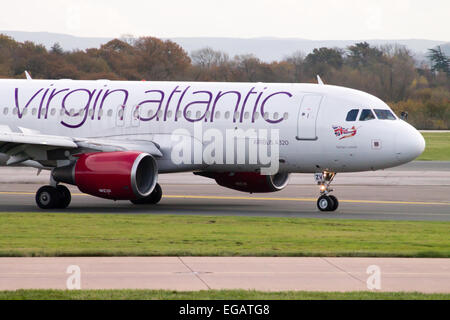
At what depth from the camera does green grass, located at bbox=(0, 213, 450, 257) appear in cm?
1747

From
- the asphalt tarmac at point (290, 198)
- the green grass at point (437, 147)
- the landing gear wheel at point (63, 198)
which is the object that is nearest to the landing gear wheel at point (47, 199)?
the landing gear wheel at point (63, 198)

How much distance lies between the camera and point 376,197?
30.8m

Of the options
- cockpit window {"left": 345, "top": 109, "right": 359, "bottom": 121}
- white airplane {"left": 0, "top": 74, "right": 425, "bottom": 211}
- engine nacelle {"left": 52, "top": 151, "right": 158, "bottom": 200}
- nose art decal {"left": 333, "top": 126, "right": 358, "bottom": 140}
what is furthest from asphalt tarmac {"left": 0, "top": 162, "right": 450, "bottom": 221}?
cockpit window {"left": 345, "top": 109, "right": 359, "bottom": 121}

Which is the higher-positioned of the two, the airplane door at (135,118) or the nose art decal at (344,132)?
the airplane door at (135,118)

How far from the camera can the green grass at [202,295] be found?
13062mm

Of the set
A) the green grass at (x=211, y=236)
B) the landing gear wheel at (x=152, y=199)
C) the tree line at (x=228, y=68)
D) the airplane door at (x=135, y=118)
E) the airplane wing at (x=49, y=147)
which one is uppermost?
the tree line at (x=228, y=68)

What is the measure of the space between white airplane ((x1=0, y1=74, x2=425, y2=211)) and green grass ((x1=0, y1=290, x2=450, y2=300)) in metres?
12.1

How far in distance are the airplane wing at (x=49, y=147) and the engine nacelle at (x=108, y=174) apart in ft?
Result: 1.55

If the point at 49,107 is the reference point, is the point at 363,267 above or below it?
below

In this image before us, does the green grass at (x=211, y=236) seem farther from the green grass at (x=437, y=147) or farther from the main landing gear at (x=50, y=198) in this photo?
the green grass at (x=437, y=147)
